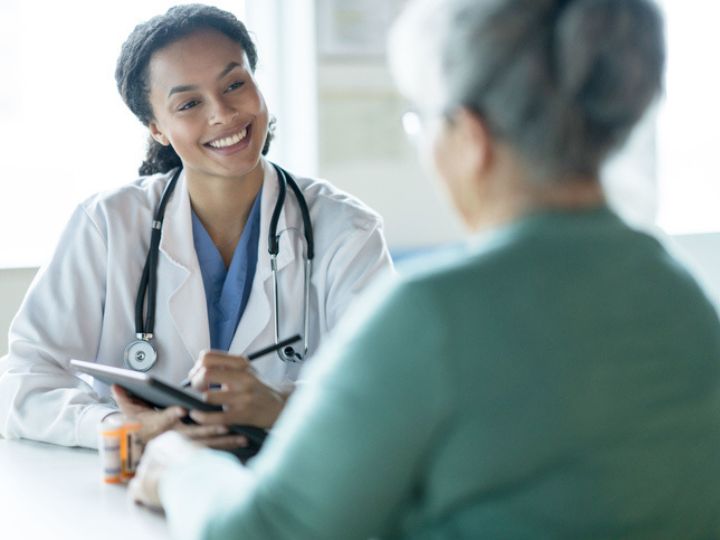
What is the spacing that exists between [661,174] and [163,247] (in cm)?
291

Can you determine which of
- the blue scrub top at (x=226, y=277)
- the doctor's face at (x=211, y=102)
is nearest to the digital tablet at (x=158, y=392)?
the blue scrub top at (x=226, y=277)

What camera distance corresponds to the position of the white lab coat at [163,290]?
2004 millimetres

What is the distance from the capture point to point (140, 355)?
6.56 ft

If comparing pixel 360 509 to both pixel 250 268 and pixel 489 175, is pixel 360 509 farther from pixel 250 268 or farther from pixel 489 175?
pixel 250 268

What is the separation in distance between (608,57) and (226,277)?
4.40ft

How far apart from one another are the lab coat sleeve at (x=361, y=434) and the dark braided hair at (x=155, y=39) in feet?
4.60

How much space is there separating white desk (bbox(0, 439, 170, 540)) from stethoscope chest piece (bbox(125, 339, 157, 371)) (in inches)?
9.8

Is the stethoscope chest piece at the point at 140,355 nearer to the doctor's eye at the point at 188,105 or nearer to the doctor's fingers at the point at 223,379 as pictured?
the doctor's fingers at the point at 223,379

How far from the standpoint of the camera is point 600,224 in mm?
944

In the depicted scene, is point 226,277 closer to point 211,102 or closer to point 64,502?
point 211,102

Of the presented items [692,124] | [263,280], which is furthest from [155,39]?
[692,124]

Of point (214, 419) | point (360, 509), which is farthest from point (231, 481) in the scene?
point (214, 419)

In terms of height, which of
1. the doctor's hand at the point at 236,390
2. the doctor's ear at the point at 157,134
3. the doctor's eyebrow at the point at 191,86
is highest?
the doctor's eyebrow at the point at 191,86

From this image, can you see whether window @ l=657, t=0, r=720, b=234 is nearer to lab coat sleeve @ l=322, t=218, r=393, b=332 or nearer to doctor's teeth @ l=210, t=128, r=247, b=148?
lab coat sleeve @ l=322, t=218, r=393, b=332
